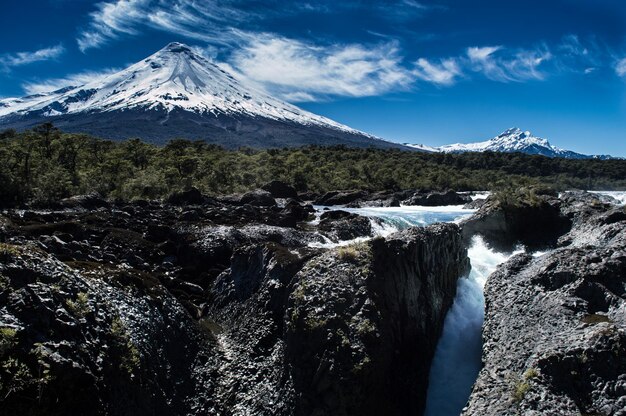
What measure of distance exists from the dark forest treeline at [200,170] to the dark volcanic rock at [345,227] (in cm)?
1804

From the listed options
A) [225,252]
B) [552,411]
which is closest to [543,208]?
[225,252]

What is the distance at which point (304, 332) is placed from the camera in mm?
11797

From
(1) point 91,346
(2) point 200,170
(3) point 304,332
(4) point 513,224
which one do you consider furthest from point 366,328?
(2) point 200,170

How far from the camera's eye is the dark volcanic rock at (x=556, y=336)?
888 cm

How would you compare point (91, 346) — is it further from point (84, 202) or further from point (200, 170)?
point (200, 170)

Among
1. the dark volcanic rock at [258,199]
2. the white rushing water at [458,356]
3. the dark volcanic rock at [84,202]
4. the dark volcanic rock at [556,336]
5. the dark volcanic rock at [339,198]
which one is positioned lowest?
the white rushing water at [458,356]

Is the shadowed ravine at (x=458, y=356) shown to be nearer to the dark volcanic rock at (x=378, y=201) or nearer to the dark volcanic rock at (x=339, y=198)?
the dark volcanic rock at (x=378, y=201)

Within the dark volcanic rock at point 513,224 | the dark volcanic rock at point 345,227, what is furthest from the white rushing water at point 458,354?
the dark volcanic rock at point 513,224

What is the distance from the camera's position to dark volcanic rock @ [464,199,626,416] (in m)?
8.88

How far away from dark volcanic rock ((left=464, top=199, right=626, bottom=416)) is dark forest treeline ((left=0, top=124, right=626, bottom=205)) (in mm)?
31449

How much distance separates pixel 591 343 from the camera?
30.8 ft

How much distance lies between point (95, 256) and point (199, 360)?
30.6 feet

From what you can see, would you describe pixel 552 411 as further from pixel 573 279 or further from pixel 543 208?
pixel 543 208

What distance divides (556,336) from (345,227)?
20911 mm
